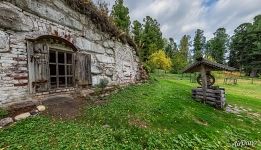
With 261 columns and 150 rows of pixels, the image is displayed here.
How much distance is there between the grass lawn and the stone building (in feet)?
3.99

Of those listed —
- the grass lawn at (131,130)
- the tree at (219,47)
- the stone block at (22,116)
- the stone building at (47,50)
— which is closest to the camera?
the grass lawn at (131,130)

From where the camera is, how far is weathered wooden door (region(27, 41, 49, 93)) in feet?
17.0

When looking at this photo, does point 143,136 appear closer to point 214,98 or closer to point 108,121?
point 108,121

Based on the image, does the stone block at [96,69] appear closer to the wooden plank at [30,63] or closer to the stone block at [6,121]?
the wooden plank at [30,63]

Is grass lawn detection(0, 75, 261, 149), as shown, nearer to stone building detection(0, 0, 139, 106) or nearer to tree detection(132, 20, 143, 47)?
stone building detection(0, 0, 139, 106)

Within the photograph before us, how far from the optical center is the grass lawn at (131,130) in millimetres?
3582

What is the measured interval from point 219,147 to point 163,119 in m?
1.65

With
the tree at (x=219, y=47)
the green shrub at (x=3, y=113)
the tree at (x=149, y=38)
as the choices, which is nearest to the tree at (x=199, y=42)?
the tree at (x=219, y=47)

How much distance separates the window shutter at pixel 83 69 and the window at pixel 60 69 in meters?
0.21

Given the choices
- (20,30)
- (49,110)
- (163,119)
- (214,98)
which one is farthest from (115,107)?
(214,98)

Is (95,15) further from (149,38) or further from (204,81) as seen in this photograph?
(149,38)

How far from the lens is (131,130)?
4391mm

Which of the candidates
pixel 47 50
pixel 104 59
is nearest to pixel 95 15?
pixel 104 59

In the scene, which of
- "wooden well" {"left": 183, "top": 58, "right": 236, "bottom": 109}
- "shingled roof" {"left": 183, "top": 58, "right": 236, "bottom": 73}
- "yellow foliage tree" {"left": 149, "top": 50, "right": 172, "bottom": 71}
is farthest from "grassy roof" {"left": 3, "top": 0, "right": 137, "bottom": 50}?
"yellow foliage tree" {"left": 149, "top": 50, "right": 172, "bottom": 71}
